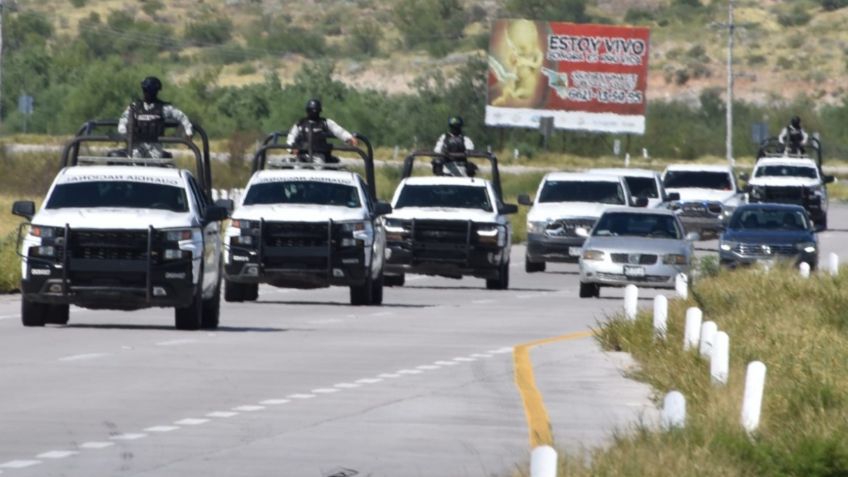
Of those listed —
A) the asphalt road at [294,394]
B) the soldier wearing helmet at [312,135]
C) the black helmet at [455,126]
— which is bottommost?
the asphalt road at [294,394]

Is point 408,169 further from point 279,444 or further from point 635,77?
point 635,77

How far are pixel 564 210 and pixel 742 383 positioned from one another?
979 inches

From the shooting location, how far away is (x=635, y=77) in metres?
Answer: 95.9

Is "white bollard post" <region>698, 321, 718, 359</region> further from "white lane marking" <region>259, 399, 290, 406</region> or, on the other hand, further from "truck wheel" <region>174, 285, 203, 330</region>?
"truck wheel" <region>174, 285, 203, 330</region>

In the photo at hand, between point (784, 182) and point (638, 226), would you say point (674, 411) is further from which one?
point (784, 182)

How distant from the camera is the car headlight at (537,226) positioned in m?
42.2

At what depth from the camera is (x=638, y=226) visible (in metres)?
38.1

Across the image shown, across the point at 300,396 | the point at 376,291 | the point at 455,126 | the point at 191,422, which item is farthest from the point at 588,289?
the point at 191,422

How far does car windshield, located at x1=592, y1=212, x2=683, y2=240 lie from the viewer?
1489 inches

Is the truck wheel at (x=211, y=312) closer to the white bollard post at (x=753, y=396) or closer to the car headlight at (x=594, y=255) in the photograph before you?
the car headlight at (x=594, y=255)

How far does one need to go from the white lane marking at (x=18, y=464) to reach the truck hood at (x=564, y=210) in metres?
28.0

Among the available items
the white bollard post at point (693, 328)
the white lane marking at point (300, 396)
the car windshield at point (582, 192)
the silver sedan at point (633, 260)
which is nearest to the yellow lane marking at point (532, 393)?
the white bollard post at point (693, 328)

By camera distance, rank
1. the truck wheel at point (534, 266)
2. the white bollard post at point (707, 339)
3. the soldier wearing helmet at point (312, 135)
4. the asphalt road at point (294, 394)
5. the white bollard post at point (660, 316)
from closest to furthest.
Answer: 1. the asphalt road at point (294, 394)
2. the white bollard post at point (707, 339)
3. the white bollard post at point (660, 316)
4. the soldier wearing helmet at point (312, 135)
5. the truck wheel at point (534, 266)

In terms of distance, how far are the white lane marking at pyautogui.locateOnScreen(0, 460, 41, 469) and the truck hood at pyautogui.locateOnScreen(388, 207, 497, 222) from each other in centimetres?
2316
